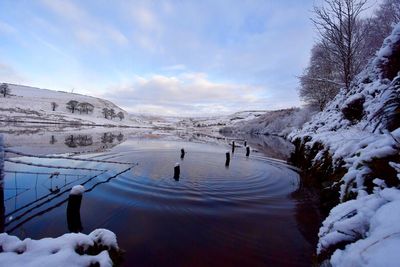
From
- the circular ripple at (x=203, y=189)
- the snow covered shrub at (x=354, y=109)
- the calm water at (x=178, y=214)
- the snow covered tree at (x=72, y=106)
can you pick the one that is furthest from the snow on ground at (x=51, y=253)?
the snow covered tree at (x=72, y=106)

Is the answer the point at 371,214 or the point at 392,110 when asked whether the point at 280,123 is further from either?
the point at 371,214

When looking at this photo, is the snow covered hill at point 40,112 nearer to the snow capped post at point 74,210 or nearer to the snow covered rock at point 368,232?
the snow capped post at point 74,210

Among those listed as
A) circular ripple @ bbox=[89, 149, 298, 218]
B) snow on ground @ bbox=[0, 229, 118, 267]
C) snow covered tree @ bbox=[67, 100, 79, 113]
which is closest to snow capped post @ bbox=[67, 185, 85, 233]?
circular ripple @ bbox=[89, 149, 298, 218]

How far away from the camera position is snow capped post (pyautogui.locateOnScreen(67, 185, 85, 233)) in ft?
22.3

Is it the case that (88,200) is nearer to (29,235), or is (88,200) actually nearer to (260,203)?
(29,235)

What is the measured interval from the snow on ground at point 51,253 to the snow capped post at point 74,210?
Answer: 12.9 ft

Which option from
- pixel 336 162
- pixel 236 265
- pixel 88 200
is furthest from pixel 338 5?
pixel 88 200

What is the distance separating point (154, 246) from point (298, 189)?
8769 mm

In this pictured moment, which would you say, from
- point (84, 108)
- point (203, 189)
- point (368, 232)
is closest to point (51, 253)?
point (368, 232)

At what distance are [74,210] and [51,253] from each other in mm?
4798

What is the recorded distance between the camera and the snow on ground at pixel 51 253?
270cm

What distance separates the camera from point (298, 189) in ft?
41.4

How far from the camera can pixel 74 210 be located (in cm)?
720

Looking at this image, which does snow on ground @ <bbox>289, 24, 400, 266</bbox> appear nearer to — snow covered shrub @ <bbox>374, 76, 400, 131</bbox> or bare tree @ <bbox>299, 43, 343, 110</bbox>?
snow covered shrub @ <bbox>374, 76, 400, 131</bbox>
